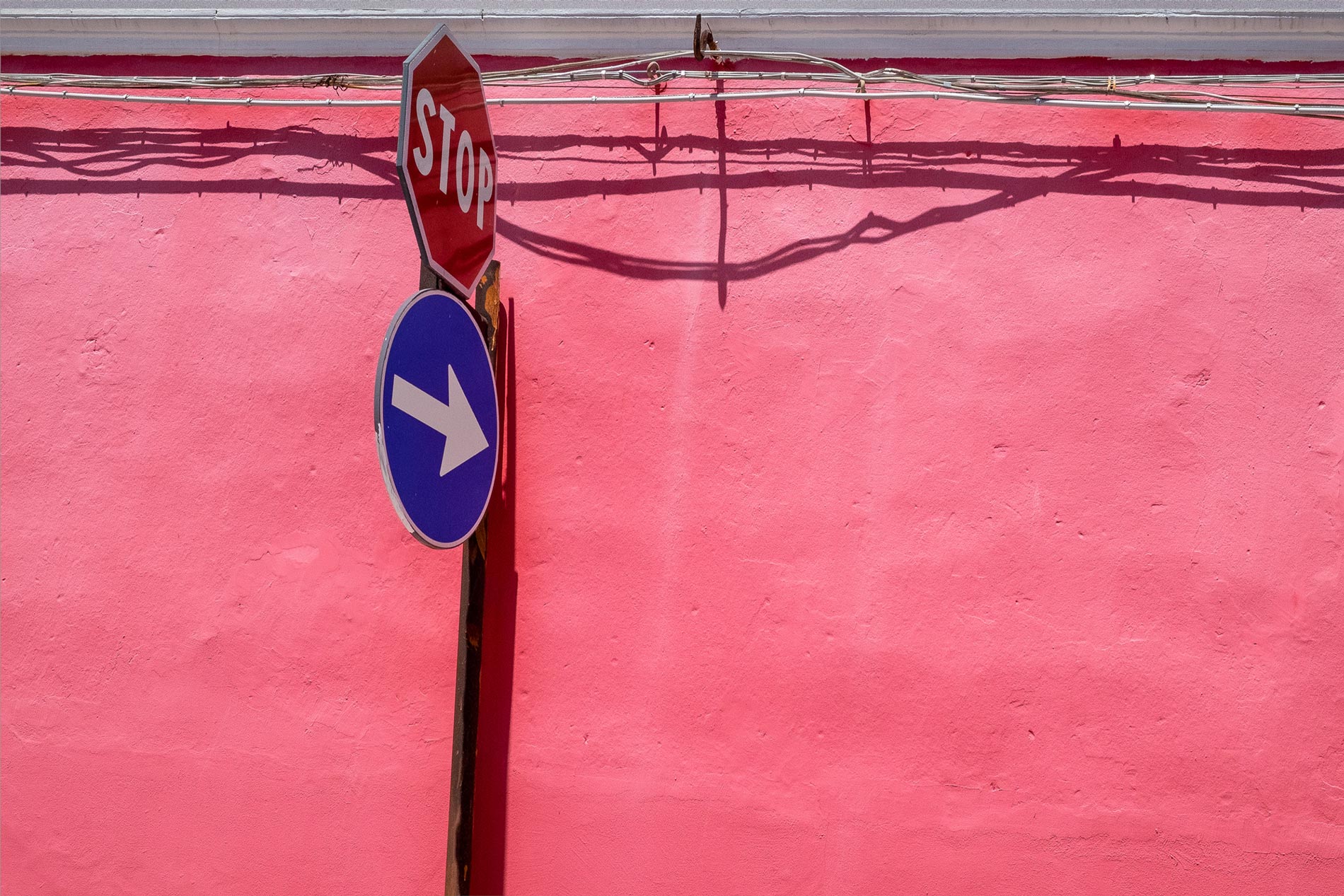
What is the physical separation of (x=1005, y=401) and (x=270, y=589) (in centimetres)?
296

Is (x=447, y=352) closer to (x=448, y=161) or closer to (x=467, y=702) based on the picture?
(x=448, y=161)

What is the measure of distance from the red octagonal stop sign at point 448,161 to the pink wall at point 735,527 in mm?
681

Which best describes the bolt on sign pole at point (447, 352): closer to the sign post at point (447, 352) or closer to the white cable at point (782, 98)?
the sign post at point (447, 352)

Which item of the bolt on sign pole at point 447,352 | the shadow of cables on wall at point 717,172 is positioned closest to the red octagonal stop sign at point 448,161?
the bolt on sign pole at point 447,352

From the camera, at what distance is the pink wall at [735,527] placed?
311 cm

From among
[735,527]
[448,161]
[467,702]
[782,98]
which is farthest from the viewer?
[782,98]

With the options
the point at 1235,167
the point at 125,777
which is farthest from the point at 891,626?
the point at 125,777

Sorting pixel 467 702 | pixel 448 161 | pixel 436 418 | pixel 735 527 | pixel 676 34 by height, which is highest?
pixel 676 34

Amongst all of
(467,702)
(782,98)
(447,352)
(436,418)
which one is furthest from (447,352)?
(782,98)

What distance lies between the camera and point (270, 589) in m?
3.32

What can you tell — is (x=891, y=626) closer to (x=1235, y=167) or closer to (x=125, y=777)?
(x=1235, y=167)

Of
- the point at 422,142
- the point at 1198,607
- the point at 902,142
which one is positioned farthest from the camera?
the point at 902,142

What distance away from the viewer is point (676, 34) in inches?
134

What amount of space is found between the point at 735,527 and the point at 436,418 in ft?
4.57
